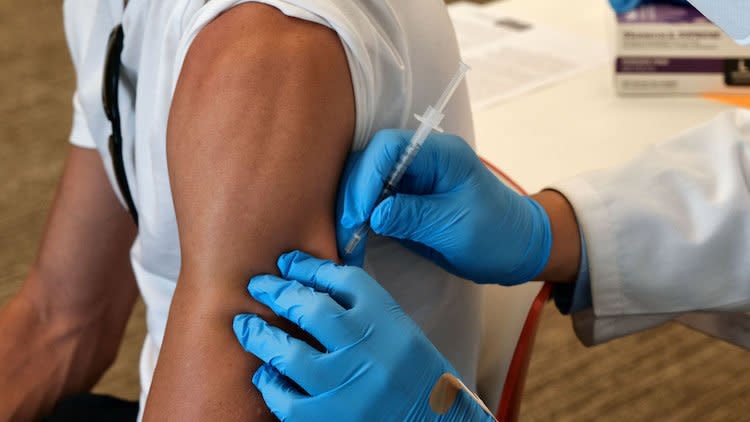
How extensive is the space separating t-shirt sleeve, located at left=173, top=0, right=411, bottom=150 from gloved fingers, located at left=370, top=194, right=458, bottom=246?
0.23 feet

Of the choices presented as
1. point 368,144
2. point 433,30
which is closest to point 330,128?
point 368,144

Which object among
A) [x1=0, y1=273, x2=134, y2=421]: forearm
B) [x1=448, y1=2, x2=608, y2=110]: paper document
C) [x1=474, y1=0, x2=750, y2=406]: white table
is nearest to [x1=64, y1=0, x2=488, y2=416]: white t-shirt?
[x1=0, y1=273, x2=134, y2=421]: forearm

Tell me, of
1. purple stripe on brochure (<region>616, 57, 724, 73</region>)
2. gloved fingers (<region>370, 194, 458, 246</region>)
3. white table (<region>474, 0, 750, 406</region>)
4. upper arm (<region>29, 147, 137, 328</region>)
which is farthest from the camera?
purple stripe on brochure (<region>616, 57, 724, 73</region>)

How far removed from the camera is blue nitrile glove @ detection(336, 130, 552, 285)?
88 centimetres

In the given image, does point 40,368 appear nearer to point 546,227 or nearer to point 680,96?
point 546,227

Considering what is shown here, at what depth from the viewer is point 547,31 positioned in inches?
69.8

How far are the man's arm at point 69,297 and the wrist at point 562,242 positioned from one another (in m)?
0.60

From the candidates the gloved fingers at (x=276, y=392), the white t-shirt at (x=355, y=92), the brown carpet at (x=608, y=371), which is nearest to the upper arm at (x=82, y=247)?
the white t-shirt at (x=355, y=92)

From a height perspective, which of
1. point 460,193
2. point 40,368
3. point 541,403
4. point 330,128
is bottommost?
point 541,403

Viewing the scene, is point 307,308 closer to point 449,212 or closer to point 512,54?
point 449,212

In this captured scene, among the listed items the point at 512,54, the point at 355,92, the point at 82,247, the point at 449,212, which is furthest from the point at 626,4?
the point at 82,247

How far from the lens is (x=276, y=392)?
2.66ft

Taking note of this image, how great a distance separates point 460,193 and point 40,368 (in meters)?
0.70

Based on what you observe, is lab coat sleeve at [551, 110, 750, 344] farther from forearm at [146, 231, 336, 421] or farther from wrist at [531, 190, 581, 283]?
forearm at [146, 231, 336, 421]
